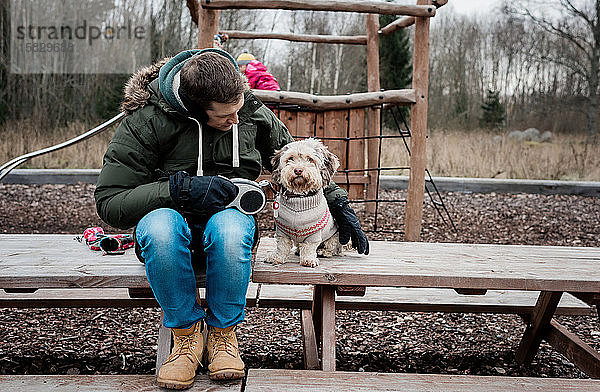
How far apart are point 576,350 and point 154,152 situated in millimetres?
2259

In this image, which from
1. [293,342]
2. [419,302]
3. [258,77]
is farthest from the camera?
[258,77]

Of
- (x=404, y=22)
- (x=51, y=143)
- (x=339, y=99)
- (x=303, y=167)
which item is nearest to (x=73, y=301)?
(x=303, y=167)

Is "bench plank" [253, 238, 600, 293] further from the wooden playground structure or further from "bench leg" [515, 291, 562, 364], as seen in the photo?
the wooden playground structure

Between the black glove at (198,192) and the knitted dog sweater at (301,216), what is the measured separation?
0.29m

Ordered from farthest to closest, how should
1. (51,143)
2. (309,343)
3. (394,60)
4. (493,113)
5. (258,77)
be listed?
(394,60)
(493,113)
(51,143)
(258,77)
(309,343)

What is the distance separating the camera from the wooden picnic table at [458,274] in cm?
227

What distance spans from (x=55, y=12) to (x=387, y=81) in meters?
10.5

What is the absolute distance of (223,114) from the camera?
2344mm

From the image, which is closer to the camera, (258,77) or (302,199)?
(302,199)

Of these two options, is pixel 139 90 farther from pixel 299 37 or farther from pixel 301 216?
pixel 299 37

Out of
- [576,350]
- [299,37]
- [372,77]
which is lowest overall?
[576,350]

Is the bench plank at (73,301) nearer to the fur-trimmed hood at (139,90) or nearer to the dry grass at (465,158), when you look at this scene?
the fur-trimmed hood at (139,90)

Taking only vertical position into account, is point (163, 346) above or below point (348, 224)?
below

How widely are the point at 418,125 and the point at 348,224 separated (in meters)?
2.72
